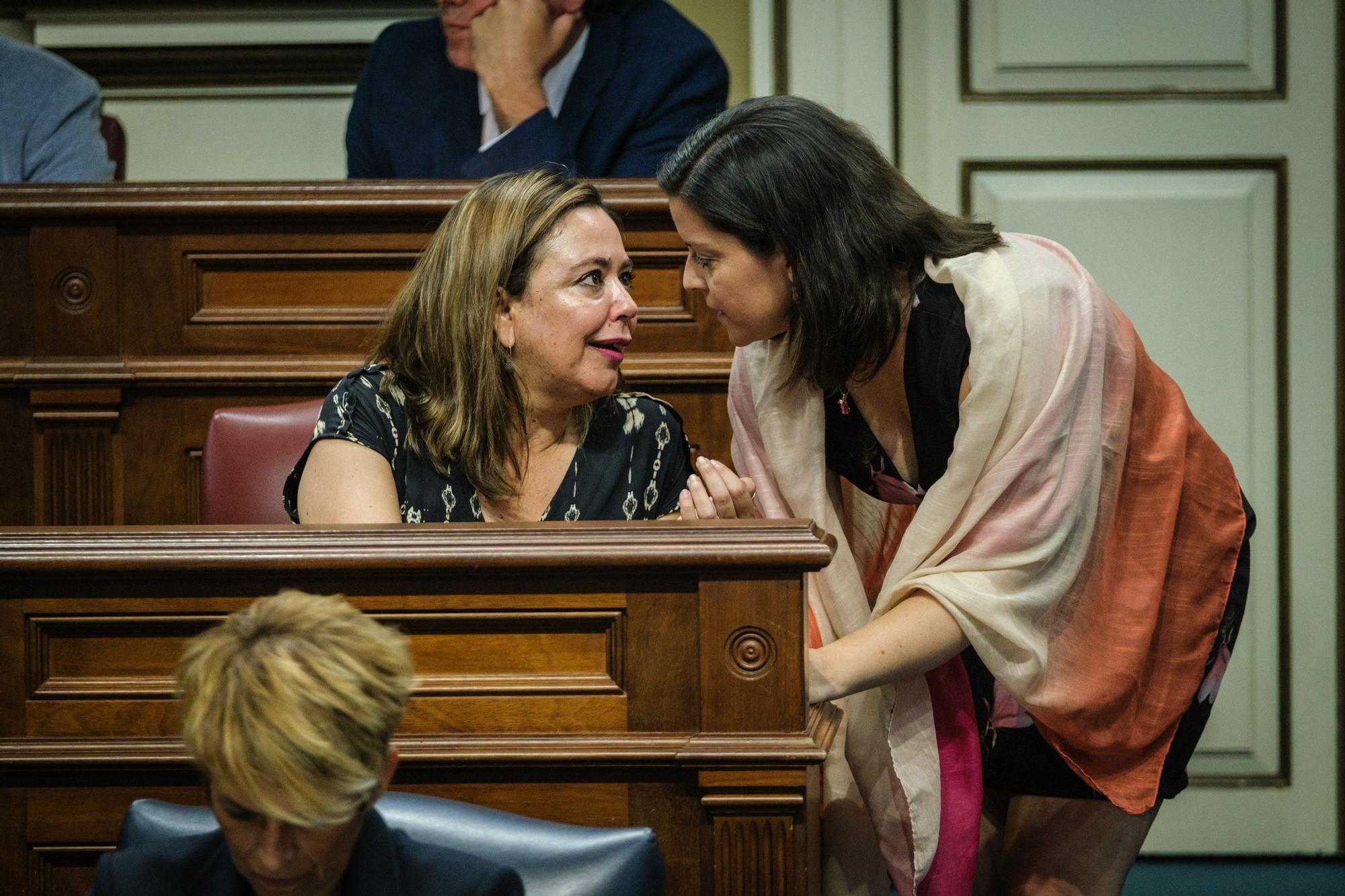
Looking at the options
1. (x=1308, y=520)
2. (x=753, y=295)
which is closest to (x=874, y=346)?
(x=753, y=295)

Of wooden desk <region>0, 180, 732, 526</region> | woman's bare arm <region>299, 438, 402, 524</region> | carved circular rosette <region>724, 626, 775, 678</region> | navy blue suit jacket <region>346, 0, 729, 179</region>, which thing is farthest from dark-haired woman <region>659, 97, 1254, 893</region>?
navy blue suit jacket <region>346, 0, 729, 179</region>

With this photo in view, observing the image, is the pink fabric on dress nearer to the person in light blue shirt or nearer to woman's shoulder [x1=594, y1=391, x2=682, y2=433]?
woman's shoulder [x1=594, y1=391, x2=682, y2=433]

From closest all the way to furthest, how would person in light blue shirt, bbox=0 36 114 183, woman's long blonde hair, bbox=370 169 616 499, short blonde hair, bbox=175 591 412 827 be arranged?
1. short blonde hair, bbox=175 591 412 827
2. woman's long blonde hair, bbox=370 169 616 499
3. person in light blue shirt, bbox=0 36 114 183

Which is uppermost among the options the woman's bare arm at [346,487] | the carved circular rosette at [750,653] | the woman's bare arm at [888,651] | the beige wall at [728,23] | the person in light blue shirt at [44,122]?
the beige wall at [728,23]

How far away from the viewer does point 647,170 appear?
8.11 feet

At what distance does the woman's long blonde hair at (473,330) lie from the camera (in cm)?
187

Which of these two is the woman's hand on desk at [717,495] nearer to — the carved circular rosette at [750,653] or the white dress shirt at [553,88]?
the carved circular rosette at [750,653]

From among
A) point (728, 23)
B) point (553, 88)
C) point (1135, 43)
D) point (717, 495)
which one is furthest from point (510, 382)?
point (1135, 43)

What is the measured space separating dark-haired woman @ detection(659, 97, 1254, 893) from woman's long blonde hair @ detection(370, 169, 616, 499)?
0.30 meters

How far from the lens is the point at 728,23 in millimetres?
3379

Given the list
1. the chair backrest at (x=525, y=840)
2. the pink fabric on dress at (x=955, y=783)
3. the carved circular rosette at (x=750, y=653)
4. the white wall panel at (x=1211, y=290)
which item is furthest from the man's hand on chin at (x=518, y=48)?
the chair backrest at (x=525, y=840)

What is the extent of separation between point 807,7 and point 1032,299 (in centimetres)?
174

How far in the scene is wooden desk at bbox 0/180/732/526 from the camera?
217 cm

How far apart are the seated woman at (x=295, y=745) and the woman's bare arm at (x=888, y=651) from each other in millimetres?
470
